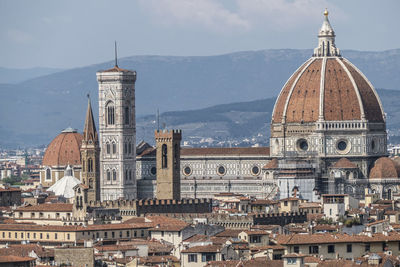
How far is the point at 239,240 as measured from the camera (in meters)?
83.6

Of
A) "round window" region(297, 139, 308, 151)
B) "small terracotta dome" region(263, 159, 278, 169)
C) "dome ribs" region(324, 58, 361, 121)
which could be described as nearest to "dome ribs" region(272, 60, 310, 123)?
"round window" region(297, 139, 308, 151)

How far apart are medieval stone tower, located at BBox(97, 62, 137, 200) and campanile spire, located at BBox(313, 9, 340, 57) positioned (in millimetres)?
19362

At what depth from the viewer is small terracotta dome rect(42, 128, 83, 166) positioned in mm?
186375

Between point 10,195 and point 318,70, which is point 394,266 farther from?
point 318,70

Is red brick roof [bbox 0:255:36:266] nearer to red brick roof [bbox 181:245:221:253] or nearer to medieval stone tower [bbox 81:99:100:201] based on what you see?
red brick roof [bbox 181:245:221:253]

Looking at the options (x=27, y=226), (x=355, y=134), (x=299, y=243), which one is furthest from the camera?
(x=355, y=134)

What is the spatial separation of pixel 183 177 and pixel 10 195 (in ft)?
110

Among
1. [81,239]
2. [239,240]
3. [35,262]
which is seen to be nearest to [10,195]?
[81,239]

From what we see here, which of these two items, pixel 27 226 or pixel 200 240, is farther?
pixel 27 226

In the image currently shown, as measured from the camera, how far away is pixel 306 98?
159875mm

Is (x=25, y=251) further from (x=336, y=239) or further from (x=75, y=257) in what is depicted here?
(x=336, y=239)

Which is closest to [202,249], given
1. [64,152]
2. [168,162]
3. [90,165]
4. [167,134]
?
[168,162]

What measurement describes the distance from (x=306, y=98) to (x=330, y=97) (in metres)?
2.36

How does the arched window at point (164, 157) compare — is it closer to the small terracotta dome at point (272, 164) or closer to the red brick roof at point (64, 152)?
the small terracotta dome at point (272, 164)
